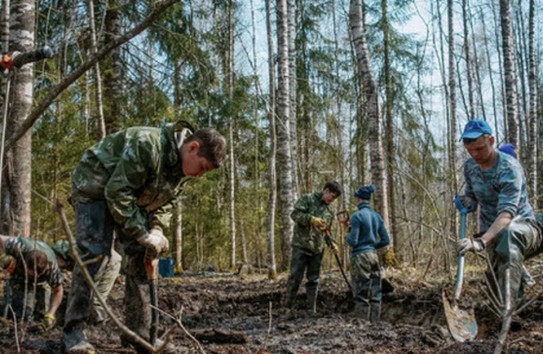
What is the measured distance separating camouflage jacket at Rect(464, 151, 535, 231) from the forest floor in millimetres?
990

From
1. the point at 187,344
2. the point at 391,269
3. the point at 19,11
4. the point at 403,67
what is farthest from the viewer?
the point at 403,67

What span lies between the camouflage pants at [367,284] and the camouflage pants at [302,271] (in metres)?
0.67

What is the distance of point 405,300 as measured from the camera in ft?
24.9

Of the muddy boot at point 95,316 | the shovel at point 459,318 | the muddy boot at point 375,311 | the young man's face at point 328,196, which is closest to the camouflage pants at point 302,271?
the young man's face at point 328,196

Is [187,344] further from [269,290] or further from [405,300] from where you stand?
Result: [269,290]

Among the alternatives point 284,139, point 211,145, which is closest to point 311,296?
point 284,139

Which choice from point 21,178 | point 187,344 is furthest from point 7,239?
point 187,344

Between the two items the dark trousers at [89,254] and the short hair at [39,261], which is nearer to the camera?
the dark trousers at [89,254]

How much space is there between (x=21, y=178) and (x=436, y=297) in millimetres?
5421

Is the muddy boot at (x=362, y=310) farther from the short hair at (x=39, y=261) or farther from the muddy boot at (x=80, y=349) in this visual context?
the muddy boot at (x=80, y=349)

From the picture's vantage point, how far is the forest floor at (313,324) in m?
3.94

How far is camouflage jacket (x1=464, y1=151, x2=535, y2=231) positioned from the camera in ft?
13.7

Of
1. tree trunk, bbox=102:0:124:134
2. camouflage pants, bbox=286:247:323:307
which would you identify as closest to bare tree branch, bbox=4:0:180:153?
camouflage pants, bbox=286:247:323:307

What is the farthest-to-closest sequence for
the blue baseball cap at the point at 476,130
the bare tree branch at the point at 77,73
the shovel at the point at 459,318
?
the shovel at the point at 459,318 < the blue baseball cap at the point at 476,130 < the bare tree branch at the point at 77,73
